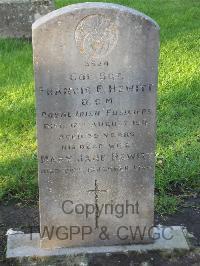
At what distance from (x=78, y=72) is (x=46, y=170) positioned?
72 centimetres

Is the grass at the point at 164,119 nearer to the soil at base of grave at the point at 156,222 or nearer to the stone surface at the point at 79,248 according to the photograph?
the soil at base of grave at the point at 156,222

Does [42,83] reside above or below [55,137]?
above

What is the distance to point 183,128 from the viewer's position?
5.91 metres

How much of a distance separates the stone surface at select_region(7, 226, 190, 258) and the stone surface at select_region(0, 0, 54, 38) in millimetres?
5546

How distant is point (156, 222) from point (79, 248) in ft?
2.42

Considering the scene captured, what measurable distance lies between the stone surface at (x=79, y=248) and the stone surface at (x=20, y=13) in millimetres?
5546

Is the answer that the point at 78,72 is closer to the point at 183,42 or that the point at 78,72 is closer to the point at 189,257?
the point at 189,257

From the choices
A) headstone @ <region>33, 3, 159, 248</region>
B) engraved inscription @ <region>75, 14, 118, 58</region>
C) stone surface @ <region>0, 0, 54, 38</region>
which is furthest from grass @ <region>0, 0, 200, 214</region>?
engraved inscription @ <region>75, 14, 118, 58</region>

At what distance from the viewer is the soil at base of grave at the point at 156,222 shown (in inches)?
148

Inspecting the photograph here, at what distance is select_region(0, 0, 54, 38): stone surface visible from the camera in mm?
8805

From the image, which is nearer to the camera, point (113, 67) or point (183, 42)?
point (113, 67)

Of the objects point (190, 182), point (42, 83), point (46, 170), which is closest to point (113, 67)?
point (42, 83)

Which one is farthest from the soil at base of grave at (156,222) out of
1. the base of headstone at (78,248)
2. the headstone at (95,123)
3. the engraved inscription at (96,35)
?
the engraved inscription at (96,35)

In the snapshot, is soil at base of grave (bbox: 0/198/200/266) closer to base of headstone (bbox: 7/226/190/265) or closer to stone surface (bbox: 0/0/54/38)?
base of headstone (bbox: 7/226/190/265)
